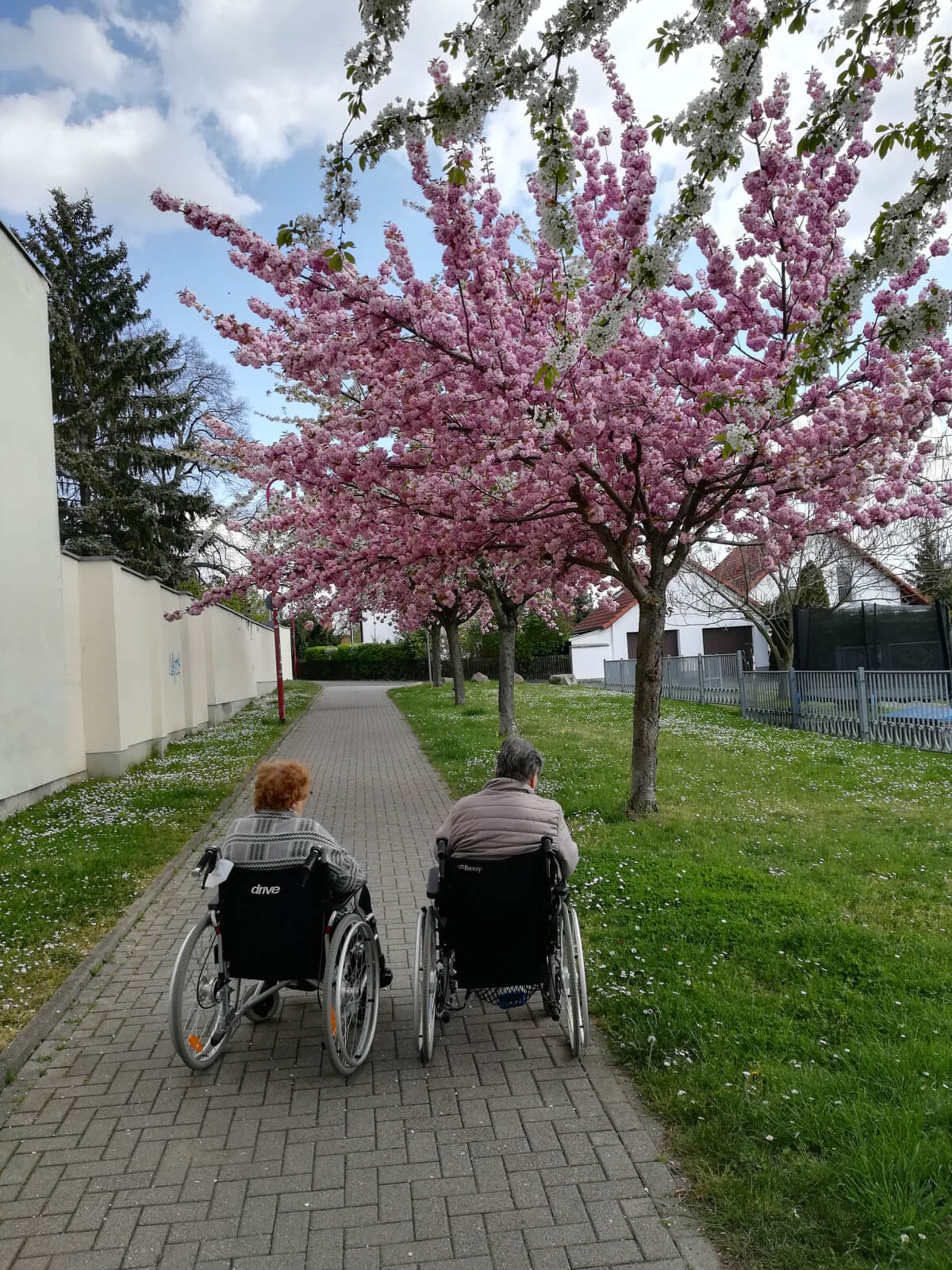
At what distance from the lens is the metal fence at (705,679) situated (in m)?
22.3

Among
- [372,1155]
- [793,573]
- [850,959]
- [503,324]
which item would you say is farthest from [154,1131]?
[793,573]

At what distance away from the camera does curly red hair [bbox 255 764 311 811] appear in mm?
3941

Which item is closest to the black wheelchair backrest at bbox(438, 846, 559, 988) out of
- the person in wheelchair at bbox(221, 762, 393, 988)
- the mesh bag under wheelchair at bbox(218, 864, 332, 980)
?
the person in wheelchair at bbox(221, 762, 393, 988)

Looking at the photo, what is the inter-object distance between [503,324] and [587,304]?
3.53 ft

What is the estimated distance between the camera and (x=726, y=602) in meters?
30.8

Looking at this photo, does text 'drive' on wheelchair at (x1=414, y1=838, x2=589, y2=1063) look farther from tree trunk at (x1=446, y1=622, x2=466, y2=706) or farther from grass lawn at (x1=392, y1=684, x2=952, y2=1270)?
tree trunk at (x1=446, y1=622, x2=466, y2=706)

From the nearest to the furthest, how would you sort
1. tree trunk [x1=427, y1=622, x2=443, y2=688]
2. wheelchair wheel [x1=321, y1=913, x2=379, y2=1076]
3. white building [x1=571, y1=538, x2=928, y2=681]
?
wheelchair wheel [x1=321, y1=913, x2=379, y2=1076]
white building [x1=571, y1=538, x2=928, y2=681]
tree trunk [x1=427, y1=622, x2=443, y2=688]

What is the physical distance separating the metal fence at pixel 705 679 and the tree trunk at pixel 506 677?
593 cm

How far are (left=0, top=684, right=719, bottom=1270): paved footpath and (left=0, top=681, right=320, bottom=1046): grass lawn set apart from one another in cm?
53

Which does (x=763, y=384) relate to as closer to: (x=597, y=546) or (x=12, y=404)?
(x=597, y=546)

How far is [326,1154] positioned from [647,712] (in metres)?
6.09

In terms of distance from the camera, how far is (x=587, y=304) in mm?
7809

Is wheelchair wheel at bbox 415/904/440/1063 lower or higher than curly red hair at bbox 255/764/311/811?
lower

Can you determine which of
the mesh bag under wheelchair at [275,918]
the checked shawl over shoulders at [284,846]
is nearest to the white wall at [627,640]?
the checked shawl over shoulders at [284,846]
